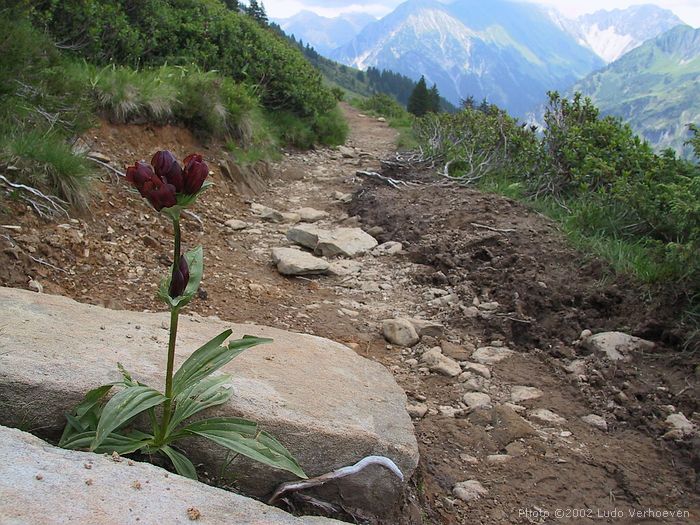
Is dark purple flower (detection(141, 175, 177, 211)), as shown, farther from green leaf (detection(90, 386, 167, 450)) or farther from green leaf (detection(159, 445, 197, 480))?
green leaf (detection(159, 445, 197, 480))

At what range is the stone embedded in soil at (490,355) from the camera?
4.47 m

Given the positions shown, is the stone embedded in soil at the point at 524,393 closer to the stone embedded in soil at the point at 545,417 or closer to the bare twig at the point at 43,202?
the stone embedded in soil at the point at 545,417

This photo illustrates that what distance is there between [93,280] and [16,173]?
1.22 m

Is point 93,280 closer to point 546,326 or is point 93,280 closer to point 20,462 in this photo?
point 20,462

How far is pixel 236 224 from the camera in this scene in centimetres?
721

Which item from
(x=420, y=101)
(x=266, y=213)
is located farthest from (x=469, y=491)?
(x=420, y=101)

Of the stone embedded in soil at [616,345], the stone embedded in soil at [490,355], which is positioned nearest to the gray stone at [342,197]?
the stone embedded in soil at [490,355]

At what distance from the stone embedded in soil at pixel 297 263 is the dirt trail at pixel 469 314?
0.36ft

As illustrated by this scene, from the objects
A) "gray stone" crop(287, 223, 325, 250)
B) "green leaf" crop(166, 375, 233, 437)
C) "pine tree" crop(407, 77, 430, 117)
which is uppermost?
"pine tree" crop(407, 77, 430, 117)

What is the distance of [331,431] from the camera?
247cm

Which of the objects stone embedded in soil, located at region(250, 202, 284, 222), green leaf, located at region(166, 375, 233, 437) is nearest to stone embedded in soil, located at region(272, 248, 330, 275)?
stone embedded in soil, located at region(250, 202, 284, 222)

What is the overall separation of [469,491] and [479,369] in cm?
137

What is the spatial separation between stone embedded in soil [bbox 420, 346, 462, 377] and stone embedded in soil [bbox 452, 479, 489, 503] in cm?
123

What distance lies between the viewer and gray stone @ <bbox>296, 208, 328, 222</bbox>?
8.13 meters
